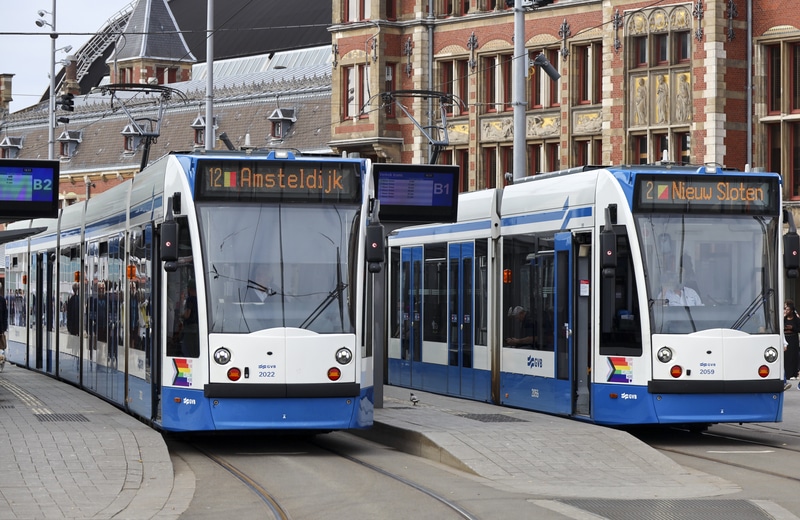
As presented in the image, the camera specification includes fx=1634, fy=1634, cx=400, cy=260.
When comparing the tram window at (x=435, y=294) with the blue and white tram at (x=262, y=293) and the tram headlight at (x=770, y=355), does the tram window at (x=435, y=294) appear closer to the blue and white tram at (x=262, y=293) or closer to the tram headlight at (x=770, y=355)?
the tram headlight at (x=770, y=355)

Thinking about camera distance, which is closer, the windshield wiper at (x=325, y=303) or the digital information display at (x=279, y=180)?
Answer: the windshield wiper at (x=325, y=303)

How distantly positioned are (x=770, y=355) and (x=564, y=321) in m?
2.36

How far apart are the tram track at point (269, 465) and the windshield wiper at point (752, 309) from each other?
4189mm

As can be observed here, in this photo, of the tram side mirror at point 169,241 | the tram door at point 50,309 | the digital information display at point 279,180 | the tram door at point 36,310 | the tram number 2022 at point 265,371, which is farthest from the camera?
the tram door at point 36,310

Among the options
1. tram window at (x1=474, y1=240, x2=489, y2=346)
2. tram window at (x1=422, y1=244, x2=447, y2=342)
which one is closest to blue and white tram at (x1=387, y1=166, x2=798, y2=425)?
tram window at (x1=474, y1=240, x2=489, y2=346)

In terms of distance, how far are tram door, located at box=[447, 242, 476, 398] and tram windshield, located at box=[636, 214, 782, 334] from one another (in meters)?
4.73

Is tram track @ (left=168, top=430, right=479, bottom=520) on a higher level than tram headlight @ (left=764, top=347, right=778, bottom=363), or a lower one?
lower

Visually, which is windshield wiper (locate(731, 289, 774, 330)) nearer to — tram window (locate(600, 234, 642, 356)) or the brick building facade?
tram window (locate(600, 234, 642, 356))

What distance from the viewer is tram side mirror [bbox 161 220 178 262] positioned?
574 inches

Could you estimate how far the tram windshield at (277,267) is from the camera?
14797mm

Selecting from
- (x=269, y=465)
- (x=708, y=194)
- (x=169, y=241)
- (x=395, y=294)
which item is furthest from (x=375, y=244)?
(x=395, y=294)

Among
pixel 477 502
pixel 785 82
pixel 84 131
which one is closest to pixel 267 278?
pixel 477 502

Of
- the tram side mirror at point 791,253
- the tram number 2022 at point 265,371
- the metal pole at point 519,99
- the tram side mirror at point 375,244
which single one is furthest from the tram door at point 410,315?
the tram number 2022 at point 265,371

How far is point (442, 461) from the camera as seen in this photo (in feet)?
48.2
